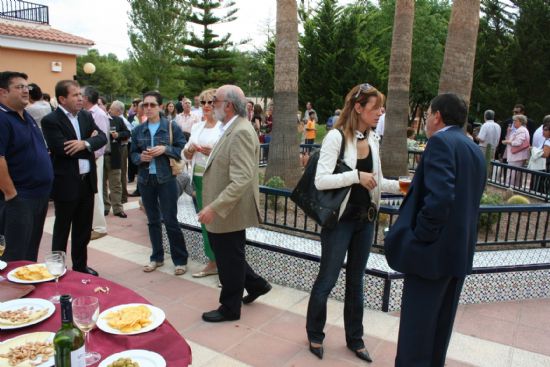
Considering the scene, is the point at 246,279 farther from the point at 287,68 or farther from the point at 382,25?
the point at 382,25

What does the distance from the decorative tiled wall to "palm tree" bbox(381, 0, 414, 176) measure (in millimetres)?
3893

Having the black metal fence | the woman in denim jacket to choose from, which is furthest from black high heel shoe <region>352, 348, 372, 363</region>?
the woman in denim jacket

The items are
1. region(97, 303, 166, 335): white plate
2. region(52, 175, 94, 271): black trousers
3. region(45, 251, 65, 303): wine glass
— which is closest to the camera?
region(97, 303, 166, 335): white plate

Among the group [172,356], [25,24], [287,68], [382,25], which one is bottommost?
[172,356]

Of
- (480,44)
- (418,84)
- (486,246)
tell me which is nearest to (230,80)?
(418,84)

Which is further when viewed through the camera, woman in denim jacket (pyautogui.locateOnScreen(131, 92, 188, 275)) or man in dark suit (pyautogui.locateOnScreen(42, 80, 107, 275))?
woman in denim jacket (pyautogui.locateOnScreen(131, 92, 188, 275))

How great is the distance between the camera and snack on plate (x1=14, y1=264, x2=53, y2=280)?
2.41m

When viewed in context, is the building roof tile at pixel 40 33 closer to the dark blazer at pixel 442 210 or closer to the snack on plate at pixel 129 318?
the snack on plate at pixel 129 318

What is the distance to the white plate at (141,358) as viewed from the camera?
5.53 ft

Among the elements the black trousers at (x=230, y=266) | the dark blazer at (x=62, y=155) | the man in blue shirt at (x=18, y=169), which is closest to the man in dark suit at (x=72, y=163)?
the dark blazer at (x=62, y=155)

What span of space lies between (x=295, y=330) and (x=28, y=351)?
2293 millimetres

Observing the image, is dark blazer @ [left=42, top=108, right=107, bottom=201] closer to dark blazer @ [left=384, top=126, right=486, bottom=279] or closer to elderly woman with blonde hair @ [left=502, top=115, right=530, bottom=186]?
dark blazer @ [left=384, top=126, right=486, bottom=279]

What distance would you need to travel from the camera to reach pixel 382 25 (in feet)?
84.8

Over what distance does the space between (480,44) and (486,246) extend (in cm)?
1940
